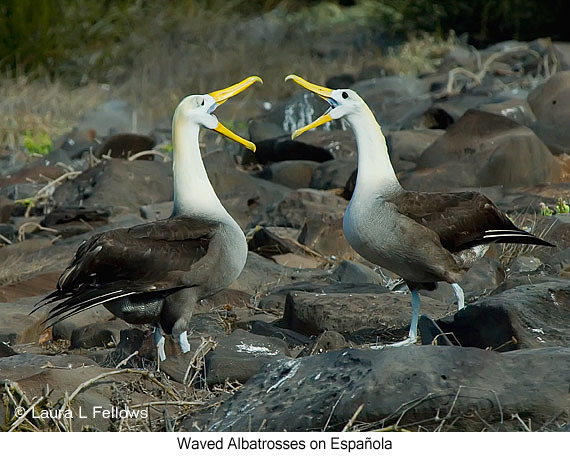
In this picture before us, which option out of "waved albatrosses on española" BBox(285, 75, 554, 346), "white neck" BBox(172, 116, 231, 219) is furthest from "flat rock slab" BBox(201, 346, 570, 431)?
"white neck" BBox(172, 116, 231, 219)

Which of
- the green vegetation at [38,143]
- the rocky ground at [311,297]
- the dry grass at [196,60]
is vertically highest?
the rocky ground at [311,297]

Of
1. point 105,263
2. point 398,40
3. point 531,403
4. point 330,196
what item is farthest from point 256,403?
point 398,40

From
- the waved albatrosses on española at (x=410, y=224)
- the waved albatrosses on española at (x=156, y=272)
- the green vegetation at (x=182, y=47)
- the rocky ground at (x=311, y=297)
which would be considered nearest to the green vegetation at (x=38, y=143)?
the rocky ground at (x=311, y=297)

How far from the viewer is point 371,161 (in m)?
5.48

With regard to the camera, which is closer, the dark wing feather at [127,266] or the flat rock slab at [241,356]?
the flat rock slab at [241,356]

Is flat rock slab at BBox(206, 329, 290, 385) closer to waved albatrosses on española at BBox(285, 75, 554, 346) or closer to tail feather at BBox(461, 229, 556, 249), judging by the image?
waved albatrosses on española at BBox(285, 75, 554, 346)

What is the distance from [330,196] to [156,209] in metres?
1.24

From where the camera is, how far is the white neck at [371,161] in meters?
5.38

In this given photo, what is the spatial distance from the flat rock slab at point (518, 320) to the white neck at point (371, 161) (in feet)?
2.76

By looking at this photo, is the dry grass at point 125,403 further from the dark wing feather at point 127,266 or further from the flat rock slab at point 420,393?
the dark wing feather at point 127,266

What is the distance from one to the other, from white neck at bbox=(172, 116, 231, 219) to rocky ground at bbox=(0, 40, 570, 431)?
562 mm

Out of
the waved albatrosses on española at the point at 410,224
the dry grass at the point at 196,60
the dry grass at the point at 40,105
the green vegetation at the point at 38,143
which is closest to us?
the waved albatrosses on española at the point at 410,224

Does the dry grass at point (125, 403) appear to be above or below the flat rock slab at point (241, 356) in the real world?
above

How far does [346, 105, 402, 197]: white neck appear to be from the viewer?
5.38 meters
